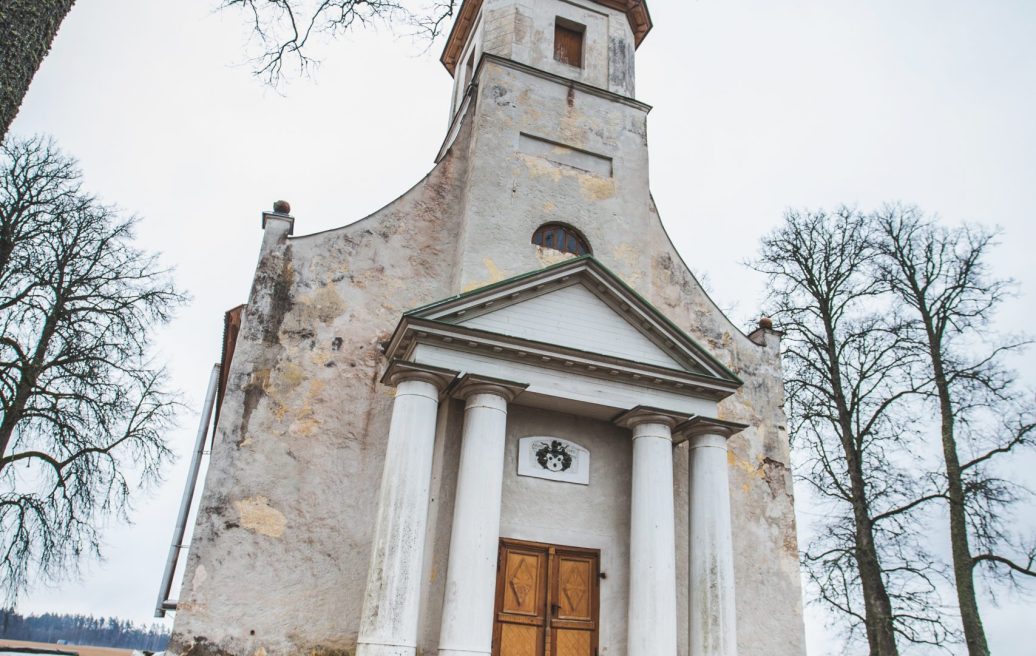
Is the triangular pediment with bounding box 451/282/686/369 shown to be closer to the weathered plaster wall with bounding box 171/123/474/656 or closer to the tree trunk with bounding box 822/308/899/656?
the weathered plaster wall with bounding box 171/123/474/656

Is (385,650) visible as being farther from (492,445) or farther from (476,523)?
(492,445)

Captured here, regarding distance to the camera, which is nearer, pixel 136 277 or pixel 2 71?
pixel 2 71

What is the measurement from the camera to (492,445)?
9.98m

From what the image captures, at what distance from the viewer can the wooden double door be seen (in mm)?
10109

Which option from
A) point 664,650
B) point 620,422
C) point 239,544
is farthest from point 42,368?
point 664,650

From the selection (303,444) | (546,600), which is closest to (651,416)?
(546,600)

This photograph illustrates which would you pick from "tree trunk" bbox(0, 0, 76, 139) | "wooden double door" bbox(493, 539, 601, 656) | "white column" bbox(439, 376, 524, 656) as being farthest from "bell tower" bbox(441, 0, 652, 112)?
"tree trunk" bbox(0, 0, 76, 139)

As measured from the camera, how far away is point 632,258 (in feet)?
44.5

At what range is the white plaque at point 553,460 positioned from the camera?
1116cm

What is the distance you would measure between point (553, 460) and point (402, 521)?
2871 mm

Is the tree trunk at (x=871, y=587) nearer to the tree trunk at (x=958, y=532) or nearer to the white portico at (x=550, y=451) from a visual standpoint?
the tree trunk at (x=958, y=532)

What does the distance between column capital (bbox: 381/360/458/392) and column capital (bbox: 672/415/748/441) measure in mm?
3759

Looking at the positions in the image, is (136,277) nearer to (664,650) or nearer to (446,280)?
(446,280)

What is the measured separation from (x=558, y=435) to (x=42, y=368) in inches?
412
